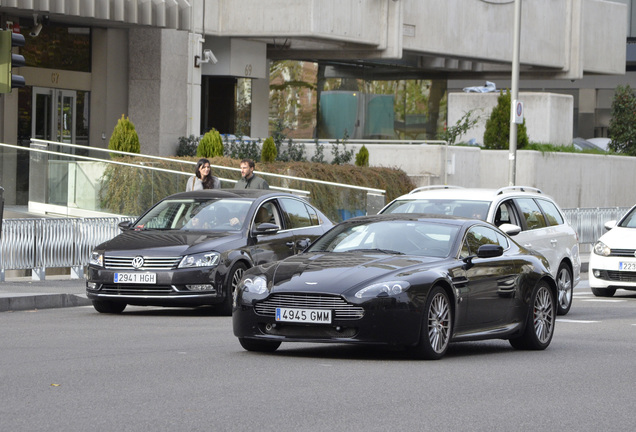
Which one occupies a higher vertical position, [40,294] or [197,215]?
[197,215]

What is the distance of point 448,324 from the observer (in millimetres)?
11148

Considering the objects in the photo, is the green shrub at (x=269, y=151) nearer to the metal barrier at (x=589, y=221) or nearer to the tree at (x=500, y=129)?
the metal barrier at (x=589, y=221)

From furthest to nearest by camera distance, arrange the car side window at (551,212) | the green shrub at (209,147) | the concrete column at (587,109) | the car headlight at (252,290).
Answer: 1. the concrete column at (587,109)
2. the green shrub at (209,147)
3. the car side window at (551,212)
4. the car headlight at (252,290)

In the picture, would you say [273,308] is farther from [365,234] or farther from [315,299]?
[365,234]

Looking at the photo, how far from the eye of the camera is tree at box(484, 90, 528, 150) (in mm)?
35969

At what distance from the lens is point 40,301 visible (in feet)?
53.7

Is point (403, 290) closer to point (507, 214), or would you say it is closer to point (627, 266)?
point (507, 214)

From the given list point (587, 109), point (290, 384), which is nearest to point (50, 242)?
point (290, 384)

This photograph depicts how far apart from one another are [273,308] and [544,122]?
95.9ft

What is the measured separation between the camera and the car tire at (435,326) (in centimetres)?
1074

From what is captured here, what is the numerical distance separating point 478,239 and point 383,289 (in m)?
1.90

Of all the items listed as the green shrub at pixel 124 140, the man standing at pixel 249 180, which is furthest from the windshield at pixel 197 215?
the green shrub at pixel 124 140

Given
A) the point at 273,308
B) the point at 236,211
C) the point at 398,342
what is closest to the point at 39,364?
the point at 273,308

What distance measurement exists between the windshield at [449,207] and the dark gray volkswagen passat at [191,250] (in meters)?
1.57
